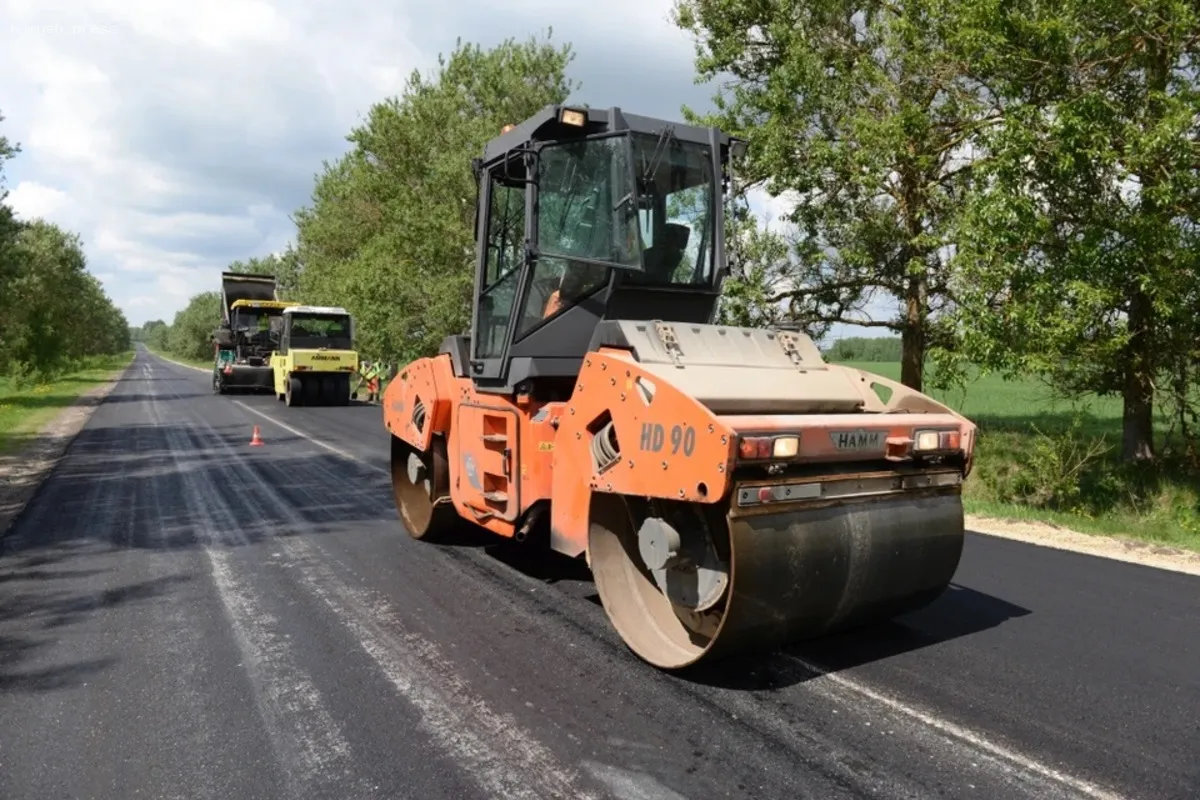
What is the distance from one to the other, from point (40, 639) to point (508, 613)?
98.2 inches

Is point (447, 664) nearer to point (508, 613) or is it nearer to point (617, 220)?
point (508, 613)

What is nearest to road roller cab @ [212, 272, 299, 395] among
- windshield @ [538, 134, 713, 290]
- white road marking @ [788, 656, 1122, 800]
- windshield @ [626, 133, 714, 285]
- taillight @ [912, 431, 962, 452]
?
windshield @ [538, 134, 713, 290]

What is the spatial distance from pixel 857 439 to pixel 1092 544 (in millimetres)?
4748

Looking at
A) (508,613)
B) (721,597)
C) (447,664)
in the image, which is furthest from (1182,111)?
(447,664)

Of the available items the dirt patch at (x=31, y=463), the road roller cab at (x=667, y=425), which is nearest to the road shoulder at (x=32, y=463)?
the dirt patch at (x=31, y=463)

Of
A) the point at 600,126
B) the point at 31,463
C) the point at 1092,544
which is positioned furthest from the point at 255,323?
the point at 1092,544

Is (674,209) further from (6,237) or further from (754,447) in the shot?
(6,237)

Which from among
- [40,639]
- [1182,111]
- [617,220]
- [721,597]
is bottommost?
[40,639]

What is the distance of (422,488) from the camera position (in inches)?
278

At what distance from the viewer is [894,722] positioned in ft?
11.2

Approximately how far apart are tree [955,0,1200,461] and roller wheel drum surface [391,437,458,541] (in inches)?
240

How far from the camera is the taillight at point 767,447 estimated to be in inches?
134

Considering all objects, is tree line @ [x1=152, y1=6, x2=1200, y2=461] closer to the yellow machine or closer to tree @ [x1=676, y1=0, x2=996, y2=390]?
tree @ [x1=676, y1=0, x2=996, y2=390]

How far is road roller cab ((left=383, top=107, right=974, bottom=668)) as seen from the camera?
11.8 ft
